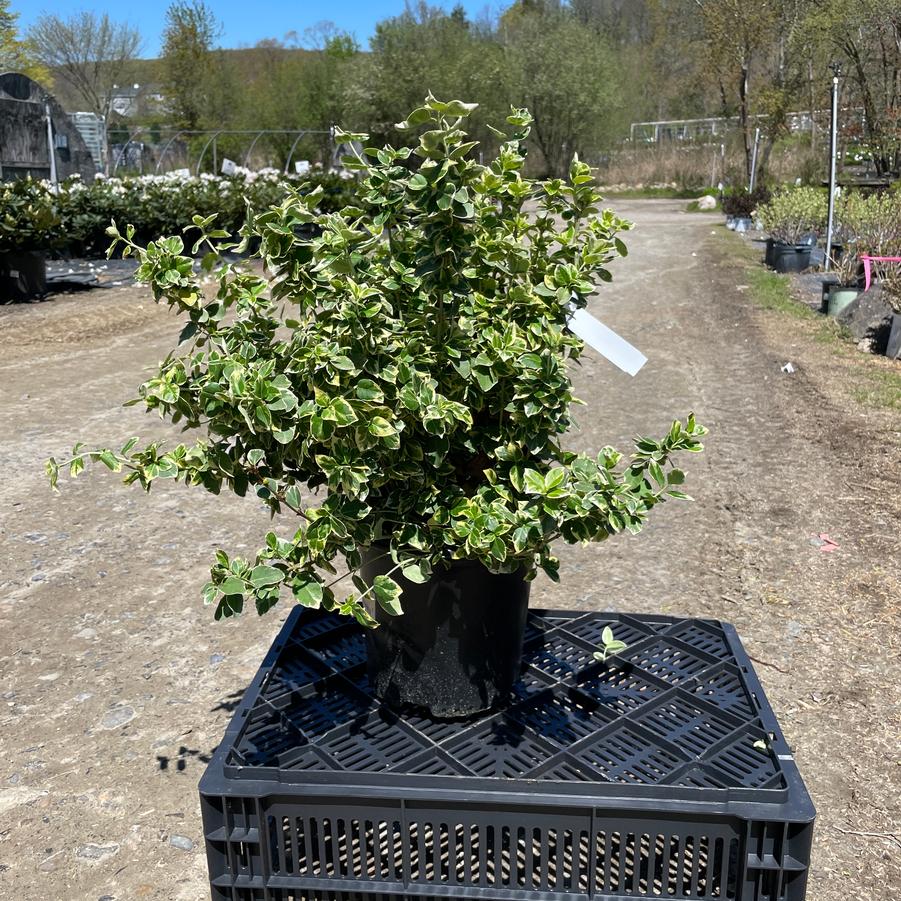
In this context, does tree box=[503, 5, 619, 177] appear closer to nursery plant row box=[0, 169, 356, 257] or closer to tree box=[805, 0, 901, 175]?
tree box=[805, 0, 901, 175]

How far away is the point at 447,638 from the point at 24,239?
940 cm

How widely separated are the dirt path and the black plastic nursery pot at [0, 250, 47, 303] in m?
4.13

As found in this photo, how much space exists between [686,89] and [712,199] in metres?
14.6

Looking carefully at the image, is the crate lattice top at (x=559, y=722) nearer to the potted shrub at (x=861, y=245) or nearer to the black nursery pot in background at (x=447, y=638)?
the black nursery pot in background at (x=447, y=638)

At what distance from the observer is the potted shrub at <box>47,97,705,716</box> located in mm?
1409

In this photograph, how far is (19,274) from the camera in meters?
9.80

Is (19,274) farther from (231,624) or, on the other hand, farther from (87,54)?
(87,54)

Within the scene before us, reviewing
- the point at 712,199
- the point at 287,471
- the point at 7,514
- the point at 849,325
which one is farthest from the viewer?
the point at 712,199

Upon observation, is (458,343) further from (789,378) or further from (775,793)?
(789,378)

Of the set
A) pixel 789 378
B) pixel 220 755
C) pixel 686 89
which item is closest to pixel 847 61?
pixel 686 89

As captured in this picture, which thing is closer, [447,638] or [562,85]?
[447,638]

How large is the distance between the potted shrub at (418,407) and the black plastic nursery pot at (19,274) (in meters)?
9.30

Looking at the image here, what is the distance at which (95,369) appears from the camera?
6863mm

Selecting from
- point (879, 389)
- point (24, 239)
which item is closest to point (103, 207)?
point (24, 239)
